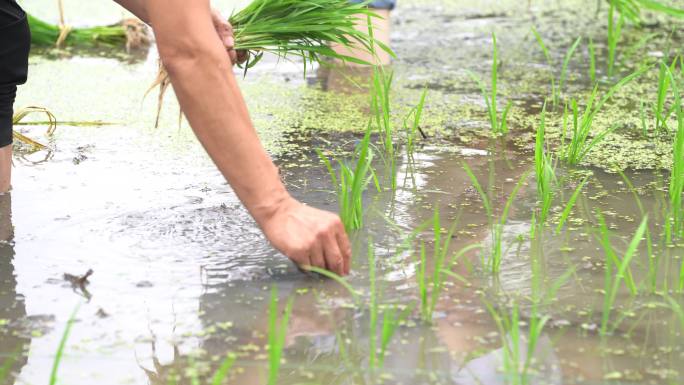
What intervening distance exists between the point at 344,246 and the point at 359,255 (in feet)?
0.59

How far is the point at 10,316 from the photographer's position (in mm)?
1593

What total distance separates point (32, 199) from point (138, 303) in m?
0.65

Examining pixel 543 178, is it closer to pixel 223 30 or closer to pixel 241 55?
pixel 223 30

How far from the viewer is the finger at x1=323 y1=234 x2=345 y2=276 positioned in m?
1.62

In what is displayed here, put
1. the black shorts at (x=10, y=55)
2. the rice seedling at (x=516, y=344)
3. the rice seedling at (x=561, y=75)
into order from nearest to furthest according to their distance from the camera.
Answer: the rice seedling at (x=516, y=344)
the black shorts at (x=10, y=55)
the rice seedling at (x=561, y=75)

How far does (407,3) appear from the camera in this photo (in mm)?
4945

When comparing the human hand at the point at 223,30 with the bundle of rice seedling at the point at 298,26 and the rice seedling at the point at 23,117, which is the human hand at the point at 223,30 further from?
the rice seedling at the point at 23,117

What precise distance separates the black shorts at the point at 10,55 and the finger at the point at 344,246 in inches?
34.6

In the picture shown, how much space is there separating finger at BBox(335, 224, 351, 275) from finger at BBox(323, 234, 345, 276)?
10mm

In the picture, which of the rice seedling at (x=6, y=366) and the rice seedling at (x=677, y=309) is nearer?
the rice seedling at (x=6, y=366)

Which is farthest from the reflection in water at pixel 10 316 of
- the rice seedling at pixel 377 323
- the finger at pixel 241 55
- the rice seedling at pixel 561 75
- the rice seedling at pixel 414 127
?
the rice seedling at pixel 561 75

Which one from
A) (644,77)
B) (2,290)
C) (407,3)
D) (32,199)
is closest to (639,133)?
(644,77)

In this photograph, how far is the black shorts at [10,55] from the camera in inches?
82.5

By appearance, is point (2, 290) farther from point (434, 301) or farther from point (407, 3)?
point (407, 3)
